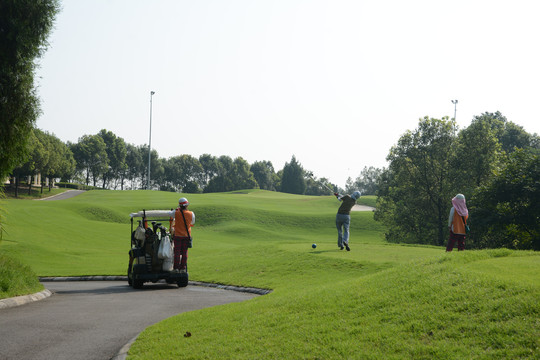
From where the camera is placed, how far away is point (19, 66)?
14055 mm

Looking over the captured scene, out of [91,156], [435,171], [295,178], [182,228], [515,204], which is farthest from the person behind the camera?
[295,178]

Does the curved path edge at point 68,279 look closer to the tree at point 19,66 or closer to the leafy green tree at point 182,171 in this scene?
the tree at point 19,66

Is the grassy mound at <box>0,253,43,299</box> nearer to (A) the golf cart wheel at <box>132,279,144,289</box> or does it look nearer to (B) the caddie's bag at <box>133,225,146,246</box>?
(A) the golf cart wheel at <box>132,279,144,289</box>

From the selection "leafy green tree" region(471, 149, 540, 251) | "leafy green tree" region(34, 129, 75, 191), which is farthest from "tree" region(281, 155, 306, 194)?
"leafy green tree" region(471, 149, 540, 251)

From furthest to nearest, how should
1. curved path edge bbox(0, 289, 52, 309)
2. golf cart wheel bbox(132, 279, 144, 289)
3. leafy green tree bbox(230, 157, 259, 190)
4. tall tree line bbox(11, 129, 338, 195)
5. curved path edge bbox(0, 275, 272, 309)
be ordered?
leafy green tree bbox(230, 157, 259, 190)
tall tree line bbox(11, 129, 338, 195)
golf cart wheel bbox(132, 279, 144, 289)
curved path edge bbox(0, 275, 272, 309)
curved path edge bbox(0, 289, 52, 309)

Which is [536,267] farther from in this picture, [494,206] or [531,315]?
[494,206]

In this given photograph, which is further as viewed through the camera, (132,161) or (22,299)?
(132,161)

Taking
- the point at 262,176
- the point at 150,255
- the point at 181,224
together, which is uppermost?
the point at 262,176

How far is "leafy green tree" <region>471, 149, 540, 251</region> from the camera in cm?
2698

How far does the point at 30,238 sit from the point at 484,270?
36.7 metres

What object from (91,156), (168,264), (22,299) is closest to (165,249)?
(168,264)

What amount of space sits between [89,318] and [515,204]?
25119 mm

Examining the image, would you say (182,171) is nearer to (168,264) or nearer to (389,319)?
(168,264)

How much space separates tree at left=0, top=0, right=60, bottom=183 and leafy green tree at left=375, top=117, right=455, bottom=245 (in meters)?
35.5
